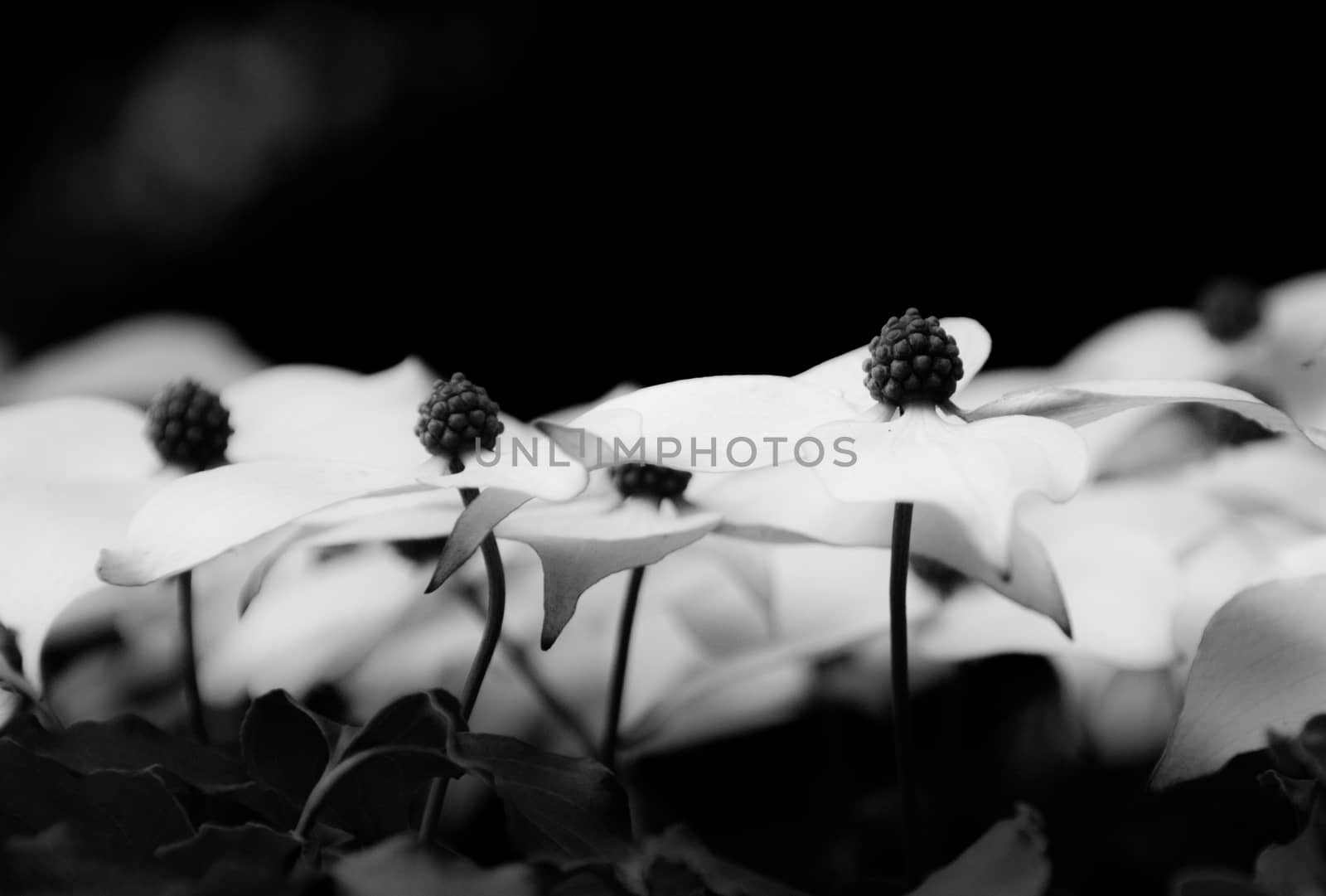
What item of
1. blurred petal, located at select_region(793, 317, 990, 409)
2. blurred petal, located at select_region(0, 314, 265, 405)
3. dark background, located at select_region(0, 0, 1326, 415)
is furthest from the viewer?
dark background, located at select_region(0, 0, 1326, 415)

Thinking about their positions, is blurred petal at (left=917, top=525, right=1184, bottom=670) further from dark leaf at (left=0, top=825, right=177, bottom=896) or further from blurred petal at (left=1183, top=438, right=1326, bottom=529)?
dark leaf at (left=0, top=825, right=177, bottom=896)

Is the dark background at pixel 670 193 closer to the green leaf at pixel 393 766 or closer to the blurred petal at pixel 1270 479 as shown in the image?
the blurred petal at pixel 1270 479

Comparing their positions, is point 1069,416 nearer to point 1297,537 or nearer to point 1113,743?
point 1297,537

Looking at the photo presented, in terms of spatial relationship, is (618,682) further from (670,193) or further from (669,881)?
(670,193)

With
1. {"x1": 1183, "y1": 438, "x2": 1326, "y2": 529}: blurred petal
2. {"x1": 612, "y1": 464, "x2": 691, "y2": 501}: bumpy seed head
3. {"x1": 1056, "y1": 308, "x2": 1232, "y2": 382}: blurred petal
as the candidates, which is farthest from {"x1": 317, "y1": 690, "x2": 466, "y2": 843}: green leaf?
{"x1": 1056, "y1": 308, "x2": 1232, "y2": 382}: blurred petal

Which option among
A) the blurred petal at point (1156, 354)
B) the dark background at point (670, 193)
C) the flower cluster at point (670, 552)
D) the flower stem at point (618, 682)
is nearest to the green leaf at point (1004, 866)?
the flower cluster at point (670, 552)

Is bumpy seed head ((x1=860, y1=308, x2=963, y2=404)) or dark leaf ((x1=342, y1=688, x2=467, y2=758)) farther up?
bumpy seed head ((x1=860, y1=308, x2=963, y2=404))

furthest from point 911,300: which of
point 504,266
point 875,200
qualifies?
point 504,266
